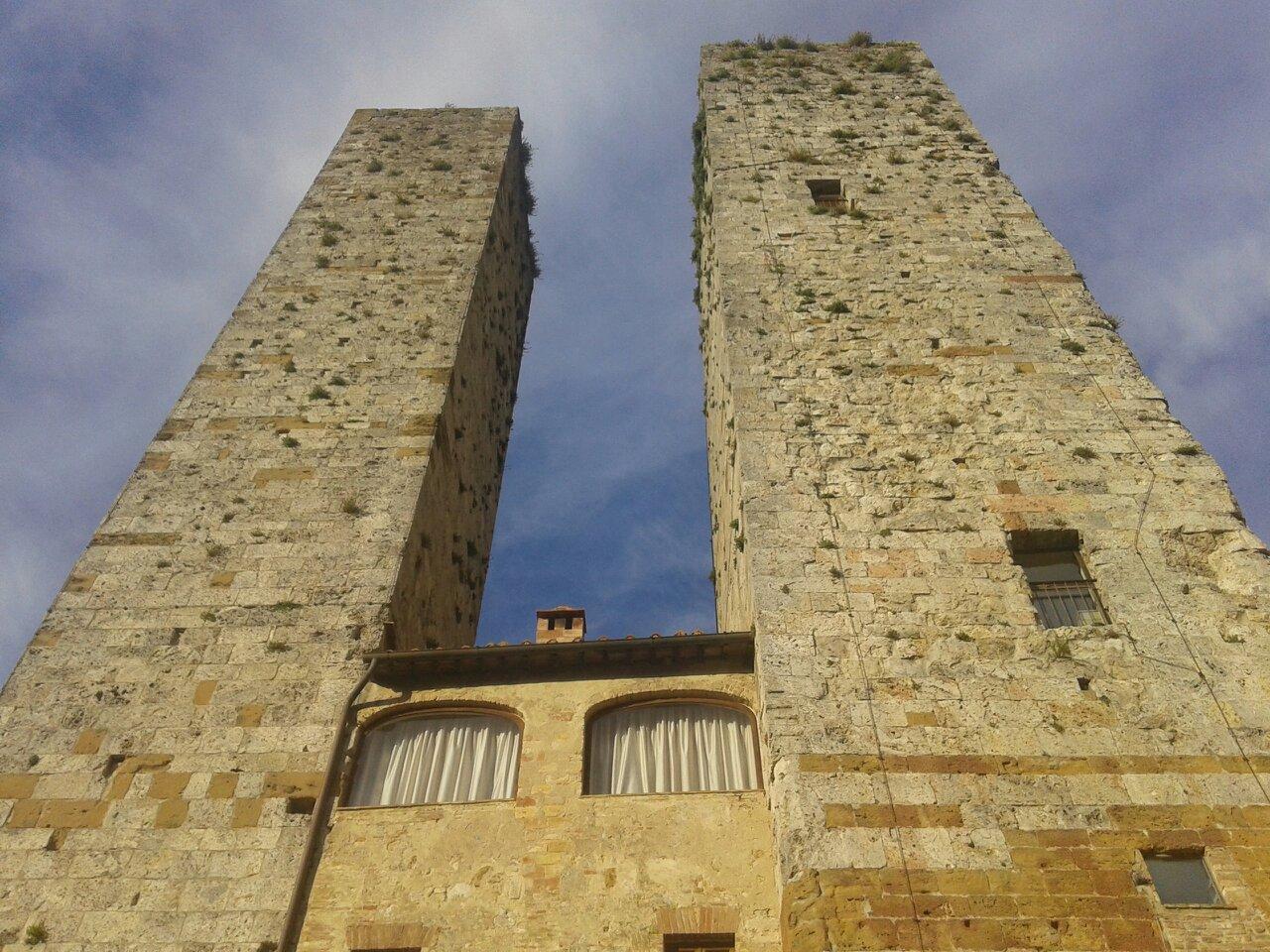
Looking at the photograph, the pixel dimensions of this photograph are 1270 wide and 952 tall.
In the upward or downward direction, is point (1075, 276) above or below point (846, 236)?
below

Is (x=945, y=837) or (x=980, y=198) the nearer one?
(x=945, y=837)

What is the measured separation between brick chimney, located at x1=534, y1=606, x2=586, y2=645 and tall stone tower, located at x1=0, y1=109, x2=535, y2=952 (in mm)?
1367

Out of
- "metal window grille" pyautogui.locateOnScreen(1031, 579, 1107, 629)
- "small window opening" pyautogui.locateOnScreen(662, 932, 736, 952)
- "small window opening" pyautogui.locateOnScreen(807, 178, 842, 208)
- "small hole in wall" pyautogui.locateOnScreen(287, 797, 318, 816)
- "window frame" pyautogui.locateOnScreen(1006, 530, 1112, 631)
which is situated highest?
"small window opening" pyautogui.locateOnScreen(807, 178, 842, 208)

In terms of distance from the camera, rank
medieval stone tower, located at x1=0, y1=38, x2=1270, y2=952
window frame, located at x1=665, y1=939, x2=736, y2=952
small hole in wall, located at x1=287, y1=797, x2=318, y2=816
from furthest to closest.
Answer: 1. small hole in wall, located at x1=287, y1=797, x2=318, y2=816
2. window frame, located at x1=665, y1=939, x2=736, y2=952
3. medieval stone tower, located at x1=0, y1=38, x2=1270, y2=952

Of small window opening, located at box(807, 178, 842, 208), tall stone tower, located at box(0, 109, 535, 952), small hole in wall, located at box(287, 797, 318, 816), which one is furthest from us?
small window opening, located at box(807, 178, 842, 208)

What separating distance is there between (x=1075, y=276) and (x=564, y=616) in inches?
289

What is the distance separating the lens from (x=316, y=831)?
7.69 metres

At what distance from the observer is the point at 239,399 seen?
12.0 m

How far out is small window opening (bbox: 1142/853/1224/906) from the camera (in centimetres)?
628

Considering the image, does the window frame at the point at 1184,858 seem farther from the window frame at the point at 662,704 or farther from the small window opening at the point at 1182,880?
the window frame at the point at 662,704

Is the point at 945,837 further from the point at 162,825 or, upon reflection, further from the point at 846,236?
the point at 846,236

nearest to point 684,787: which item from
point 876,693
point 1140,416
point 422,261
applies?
point 876,693

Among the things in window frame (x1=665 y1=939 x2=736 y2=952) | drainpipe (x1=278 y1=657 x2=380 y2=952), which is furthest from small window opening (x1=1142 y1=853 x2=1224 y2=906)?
drainpipe (x1=278 y1=657 x2=380 y2=952)

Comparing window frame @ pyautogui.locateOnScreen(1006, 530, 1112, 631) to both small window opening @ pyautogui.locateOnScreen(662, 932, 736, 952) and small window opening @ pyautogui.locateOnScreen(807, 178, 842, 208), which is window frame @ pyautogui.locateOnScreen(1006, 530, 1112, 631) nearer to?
small window opening @ pyautogui.locateOnScreen(662, 932, 736, 952)
